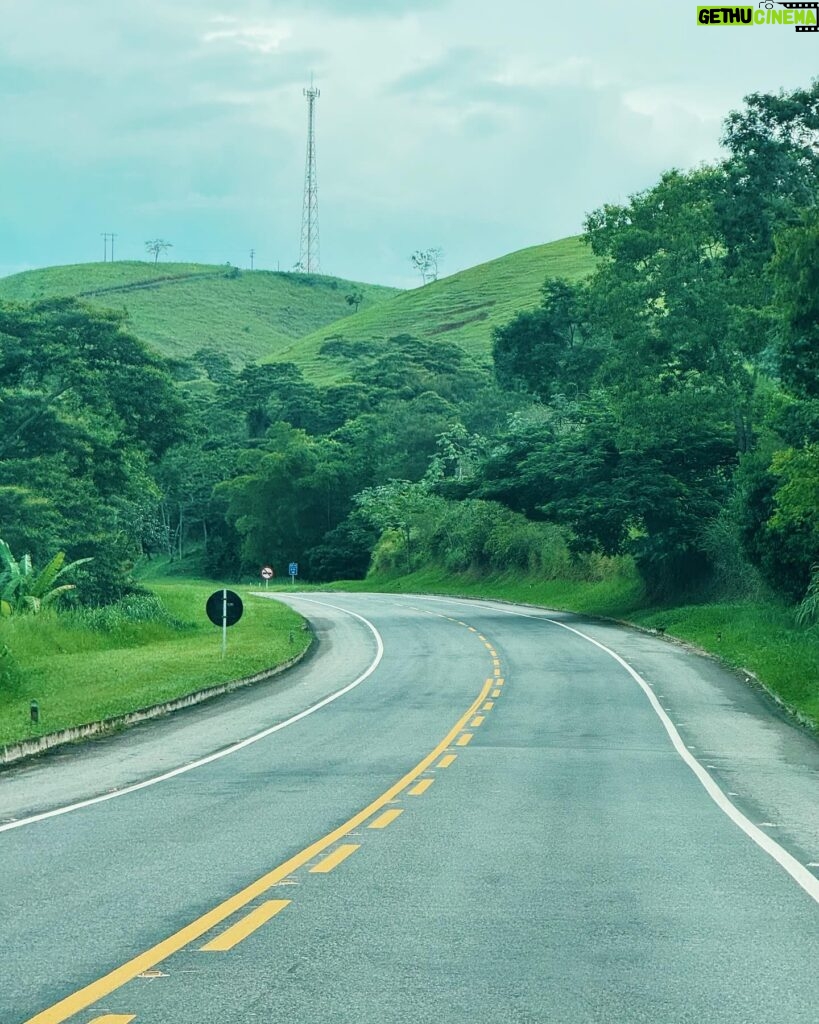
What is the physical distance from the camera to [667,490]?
48156 mm

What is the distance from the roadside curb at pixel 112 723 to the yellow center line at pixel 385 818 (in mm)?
6915

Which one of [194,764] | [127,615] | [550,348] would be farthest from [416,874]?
[550,348]

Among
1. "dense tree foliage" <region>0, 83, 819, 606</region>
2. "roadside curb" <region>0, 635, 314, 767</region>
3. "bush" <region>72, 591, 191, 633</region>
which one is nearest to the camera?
"roadside curb" <region>0, 635, 314, 767</region>

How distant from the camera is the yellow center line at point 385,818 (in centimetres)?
1170

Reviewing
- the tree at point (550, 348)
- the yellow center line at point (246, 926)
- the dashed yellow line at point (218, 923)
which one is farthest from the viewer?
the tree at point (550, 348)

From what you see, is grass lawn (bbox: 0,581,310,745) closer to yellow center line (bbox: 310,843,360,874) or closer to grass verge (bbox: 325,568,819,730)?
yellow center line (bbox: 310,843,360,874)

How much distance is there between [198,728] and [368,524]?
77.8m

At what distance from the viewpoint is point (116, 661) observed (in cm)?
3156

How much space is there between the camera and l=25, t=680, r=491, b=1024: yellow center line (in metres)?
5.93

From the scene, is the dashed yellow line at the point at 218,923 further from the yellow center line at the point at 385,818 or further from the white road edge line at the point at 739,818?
the white road edge line at the point at 739,818

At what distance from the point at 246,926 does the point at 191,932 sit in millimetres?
320

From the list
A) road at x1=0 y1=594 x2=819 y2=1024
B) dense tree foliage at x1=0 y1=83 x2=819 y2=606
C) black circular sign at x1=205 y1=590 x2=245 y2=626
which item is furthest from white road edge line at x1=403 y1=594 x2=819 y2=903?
dense tree foliage at x1=0 y1=83 x2=819 y2=606

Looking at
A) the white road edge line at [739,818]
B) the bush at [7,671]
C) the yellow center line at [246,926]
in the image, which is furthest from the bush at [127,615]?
the yellow center line at [246,926]

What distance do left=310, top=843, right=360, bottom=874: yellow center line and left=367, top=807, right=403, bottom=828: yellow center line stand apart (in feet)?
3.50
